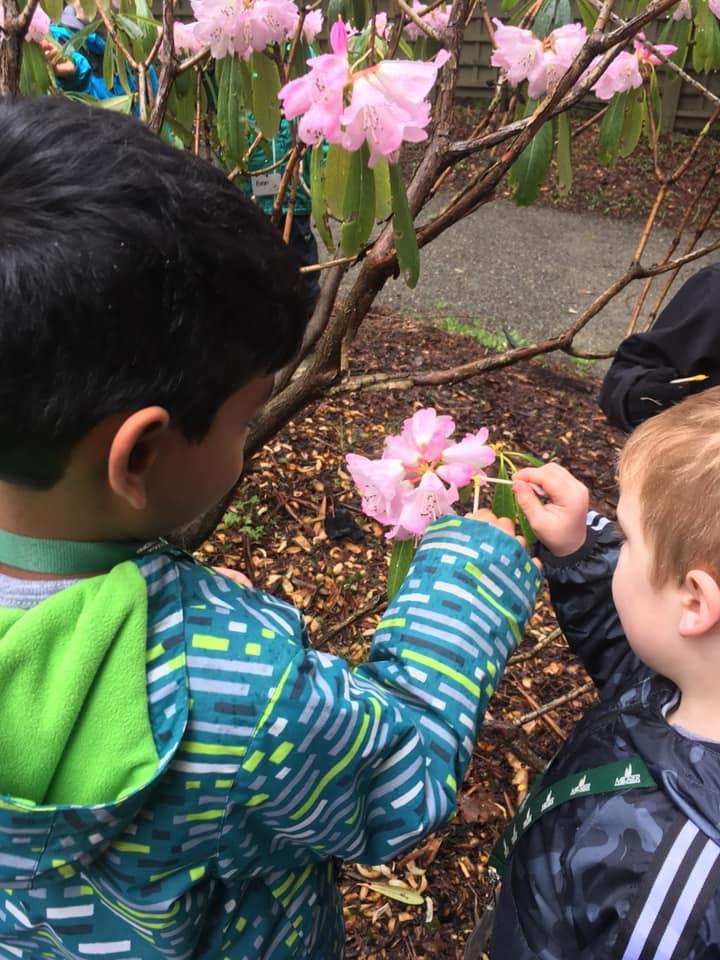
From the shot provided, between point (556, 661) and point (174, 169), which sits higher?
point (174, 169)

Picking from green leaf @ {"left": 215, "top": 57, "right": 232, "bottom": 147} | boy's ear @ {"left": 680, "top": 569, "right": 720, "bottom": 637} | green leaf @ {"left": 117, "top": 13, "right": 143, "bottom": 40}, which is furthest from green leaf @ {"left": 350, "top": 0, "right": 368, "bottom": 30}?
boy's ear @ {"left": 680, "top": 569, "right": 720, "bottom": 637}

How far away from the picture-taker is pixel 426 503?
1.14 m

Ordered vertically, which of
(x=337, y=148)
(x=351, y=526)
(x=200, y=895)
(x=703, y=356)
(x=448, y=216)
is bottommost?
(x=351, y=526)

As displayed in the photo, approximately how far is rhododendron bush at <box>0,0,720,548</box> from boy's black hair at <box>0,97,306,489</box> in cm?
50

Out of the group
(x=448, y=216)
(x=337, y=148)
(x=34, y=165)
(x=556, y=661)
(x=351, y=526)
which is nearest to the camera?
(x=34, y=165)

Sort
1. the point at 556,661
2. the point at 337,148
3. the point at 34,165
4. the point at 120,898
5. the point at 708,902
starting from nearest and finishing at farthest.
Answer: the point at 34,165 → the point at 120,898 → the point at 708,902 → the point at 337,148 → the point at 556,661

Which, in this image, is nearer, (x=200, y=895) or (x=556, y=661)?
(x=200, y=895)

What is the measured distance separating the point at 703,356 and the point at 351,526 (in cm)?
154

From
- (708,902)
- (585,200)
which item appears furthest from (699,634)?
(585,200)

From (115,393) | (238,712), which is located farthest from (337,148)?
(238,712)

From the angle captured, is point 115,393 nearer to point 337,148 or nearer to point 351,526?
point 337,148

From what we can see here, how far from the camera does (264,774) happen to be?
2.37 feet

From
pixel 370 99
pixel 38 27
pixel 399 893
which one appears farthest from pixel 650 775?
pixel 38 27

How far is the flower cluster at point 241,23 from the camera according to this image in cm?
150
